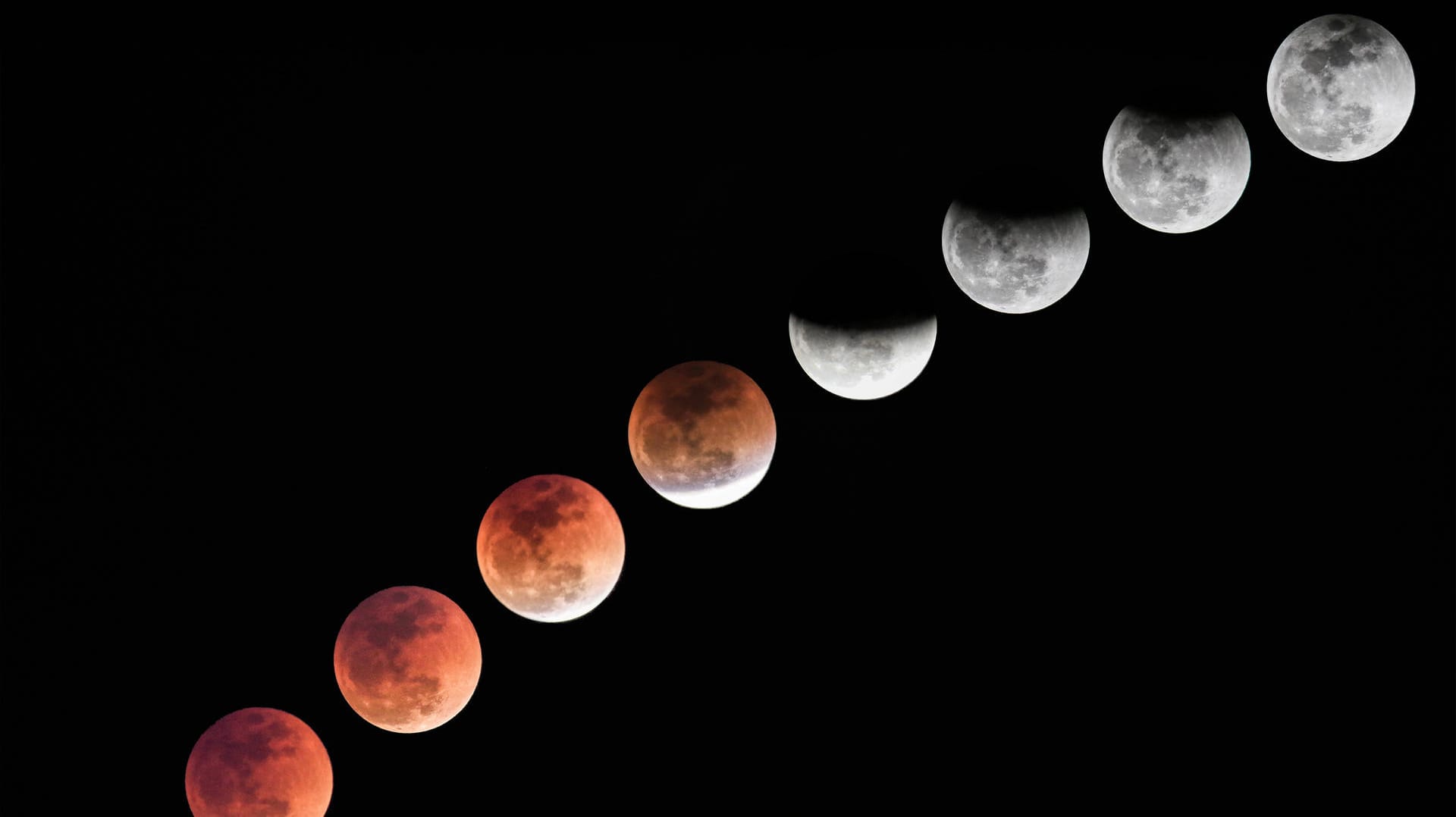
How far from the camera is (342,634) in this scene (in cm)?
441

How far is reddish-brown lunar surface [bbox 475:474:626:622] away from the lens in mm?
4332

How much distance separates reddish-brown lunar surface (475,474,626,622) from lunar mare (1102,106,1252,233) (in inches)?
88.3

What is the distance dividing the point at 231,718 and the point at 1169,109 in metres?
3.92

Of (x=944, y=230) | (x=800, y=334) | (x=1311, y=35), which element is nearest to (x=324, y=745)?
(x=800, y=334)

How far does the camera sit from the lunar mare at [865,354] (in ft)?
14.3

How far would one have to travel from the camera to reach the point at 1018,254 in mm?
4324

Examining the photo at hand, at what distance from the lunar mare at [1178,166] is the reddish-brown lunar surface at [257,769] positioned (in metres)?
3.51

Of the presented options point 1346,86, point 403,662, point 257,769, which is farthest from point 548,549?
point 1346,86

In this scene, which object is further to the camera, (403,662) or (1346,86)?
(1346,86)

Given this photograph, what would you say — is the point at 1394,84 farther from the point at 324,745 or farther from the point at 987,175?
the point at 324,745

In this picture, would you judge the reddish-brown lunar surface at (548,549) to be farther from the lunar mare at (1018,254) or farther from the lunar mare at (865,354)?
Result: the lunar mare at (1018,254)

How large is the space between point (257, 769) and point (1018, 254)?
3.16 meters

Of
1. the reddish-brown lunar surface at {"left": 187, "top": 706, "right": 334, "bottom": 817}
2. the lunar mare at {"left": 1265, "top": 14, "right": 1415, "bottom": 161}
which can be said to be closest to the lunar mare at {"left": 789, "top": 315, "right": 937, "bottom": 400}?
the lunar mare at {"left": 1265, "top": 14, "right": 1415, "bottom": 161}

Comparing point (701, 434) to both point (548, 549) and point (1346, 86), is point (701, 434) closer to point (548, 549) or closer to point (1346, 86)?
point (548, 549)
